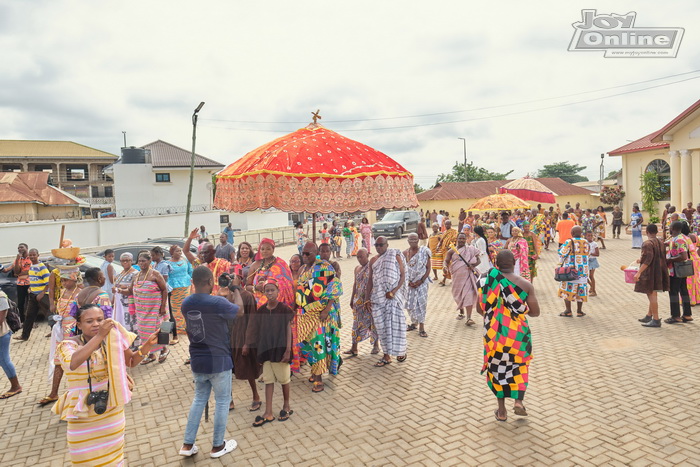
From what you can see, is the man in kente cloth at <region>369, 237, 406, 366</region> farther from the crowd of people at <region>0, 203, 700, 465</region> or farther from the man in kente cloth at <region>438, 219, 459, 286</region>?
the man in kente cloth at <region>438, 219, 459, 286</region>

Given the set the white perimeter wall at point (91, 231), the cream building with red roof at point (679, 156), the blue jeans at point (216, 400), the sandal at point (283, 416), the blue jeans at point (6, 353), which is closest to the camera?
the blue jeans at point (216, 400)

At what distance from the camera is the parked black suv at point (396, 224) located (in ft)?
85.9

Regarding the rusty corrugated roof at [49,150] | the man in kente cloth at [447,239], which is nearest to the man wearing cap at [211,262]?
the man in kente cloth at [447,239]

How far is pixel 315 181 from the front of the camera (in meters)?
4.76

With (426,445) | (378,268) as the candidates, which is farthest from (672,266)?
(426,445)

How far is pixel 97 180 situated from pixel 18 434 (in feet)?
179

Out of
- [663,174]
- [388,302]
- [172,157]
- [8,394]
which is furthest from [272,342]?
[172,157]

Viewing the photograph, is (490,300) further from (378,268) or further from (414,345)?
(414,345)

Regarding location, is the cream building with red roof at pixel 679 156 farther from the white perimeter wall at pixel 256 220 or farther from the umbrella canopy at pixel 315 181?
the white perimeter wall at pixel 256 220

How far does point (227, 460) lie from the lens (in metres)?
4.08

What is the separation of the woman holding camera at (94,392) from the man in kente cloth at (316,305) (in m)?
2.49

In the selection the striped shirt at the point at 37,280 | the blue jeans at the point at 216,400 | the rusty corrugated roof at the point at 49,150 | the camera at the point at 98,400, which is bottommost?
the blue jeans at the point at 216,400

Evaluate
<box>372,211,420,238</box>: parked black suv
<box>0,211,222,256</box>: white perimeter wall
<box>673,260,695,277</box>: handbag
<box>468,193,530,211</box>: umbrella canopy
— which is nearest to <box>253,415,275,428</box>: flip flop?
<box>673,260,695,277</box>: handbag

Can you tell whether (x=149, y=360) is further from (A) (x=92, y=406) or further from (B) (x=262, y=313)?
(A) (x=92, y=406)
